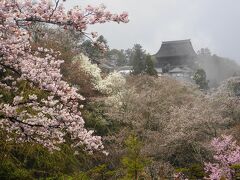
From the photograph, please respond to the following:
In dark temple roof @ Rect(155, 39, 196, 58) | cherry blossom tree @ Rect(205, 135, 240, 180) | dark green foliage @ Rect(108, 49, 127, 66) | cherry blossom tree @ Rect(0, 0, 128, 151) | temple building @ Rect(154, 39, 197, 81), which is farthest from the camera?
dark green foliage @ Rect(108, 49, 127, 66)

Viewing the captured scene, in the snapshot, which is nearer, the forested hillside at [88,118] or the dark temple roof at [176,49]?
the forested hillside at [88,118]

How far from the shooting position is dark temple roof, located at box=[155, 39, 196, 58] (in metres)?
58.5

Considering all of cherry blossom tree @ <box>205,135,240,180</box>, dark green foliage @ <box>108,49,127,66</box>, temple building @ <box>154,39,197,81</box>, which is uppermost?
dark green foliage @ <box>108,49,127,66</box>

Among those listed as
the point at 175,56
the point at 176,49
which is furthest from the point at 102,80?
the point at 176,49

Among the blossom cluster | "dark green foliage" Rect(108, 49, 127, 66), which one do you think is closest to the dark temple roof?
"dark green foliage" Rect(108, 49, 127, 66)

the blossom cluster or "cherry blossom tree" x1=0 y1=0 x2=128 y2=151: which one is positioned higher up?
the blossom cluster

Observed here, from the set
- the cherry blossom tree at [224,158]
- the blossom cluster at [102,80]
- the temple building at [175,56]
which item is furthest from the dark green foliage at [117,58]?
the cherry blossom tree at [224,158]

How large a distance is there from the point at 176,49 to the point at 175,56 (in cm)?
173

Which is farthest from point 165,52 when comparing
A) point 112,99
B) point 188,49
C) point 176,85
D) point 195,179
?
point 195,179

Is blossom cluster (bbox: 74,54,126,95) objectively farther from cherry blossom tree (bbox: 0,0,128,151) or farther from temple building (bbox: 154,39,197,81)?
temple building (bbox: 154,39,197,81)

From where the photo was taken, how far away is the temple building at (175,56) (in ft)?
187

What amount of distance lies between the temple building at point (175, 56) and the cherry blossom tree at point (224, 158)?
1552 inches

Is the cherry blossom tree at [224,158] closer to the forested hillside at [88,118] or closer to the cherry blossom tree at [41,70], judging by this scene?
the forested hillside at [88,118]

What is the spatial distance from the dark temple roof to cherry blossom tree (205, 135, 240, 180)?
4305 cm
